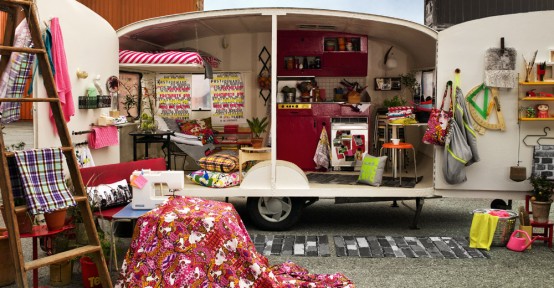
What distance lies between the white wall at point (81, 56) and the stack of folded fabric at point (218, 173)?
3.91ft

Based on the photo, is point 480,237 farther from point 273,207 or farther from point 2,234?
point 2,234

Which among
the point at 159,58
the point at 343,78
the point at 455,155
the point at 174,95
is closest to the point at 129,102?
the point at 174,95

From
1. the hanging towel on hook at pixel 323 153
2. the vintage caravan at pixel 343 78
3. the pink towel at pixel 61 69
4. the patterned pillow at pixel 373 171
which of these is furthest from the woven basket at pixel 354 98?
the pink towel at pixel 61 69

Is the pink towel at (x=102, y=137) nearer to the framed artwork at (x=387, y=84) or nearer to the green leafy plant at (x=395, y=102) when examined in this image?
the green leafy plant at (x=395, y=102)

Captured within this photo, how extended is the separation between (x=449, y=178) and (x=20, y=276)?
5577mm

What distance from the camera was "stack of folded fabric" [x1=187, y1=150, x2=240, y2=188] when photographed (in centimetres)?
874

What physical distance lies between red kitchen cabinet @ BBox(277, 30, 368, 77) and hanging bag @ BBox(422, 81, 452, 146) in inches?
115

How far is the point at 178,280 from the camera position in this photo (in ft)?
16.5

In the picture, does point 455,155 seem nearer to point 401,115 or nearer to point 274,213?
point 401,115

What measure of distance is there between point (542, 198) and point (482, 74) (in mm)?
1710

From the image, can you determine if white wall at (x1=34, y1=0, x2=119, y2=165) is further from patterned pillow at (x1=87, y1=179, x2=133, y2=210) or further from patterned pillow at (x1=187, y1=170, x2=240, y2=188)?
patterned pillow at (x1=187, y1=170, x2=240, y2=188)

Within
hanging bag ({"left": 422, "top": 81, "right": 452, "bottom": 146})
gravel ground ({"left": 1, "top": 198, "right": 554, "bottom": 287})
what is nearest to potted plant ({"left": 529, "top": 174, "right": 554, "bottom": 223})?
gravel ground ({"left": 1, "top": 198, "right": 554, "bottom": 287})

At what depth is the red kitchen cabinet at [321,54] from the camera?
11117 millimetres

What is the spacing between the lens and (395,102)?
1104 cm
